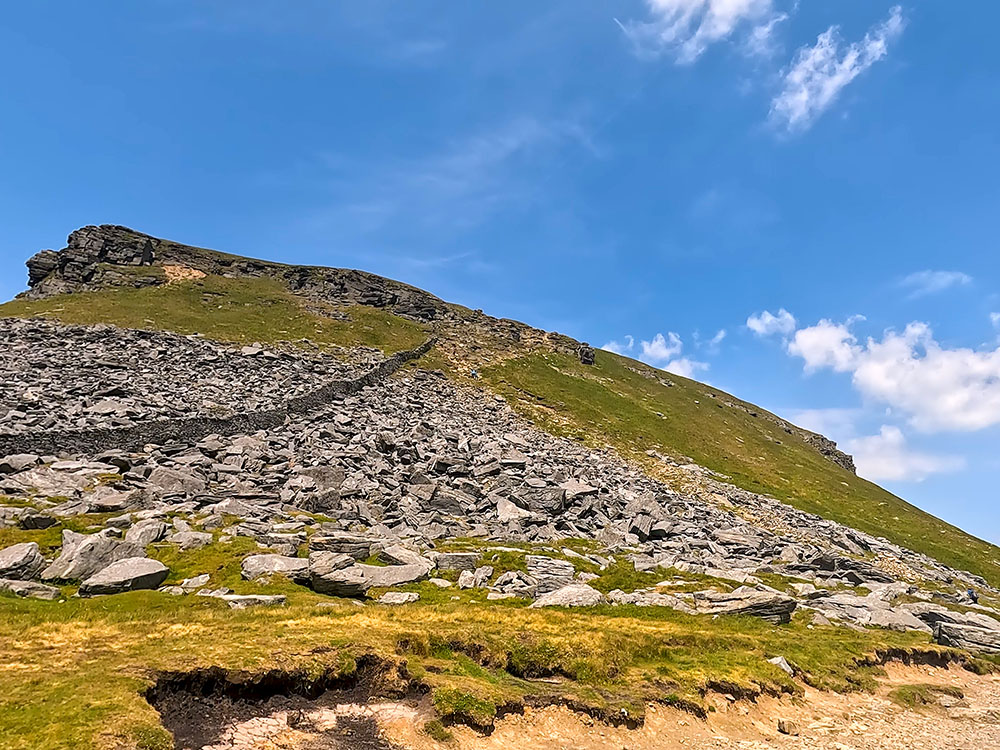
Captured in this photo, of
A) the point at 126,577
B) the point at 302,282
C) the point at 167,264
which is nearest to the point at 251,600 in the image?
the point at 126,577

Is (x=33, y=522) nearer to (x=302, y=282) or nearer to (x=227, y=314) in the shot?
(x=227, y=314)

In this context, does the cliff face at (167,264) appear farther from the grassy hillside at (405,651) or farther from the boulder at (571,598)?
the boulder at (571,598)

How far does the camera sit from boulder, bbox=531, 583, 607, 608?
27.2 m

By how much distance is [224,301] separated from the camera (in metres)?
118

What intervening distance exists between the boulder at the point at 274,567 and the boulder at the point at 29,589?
6.96 m

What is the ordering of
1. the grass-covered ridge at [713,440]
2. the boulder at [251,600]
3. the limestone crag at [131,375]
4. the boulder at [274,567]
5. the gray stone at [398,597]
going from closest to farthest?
the boulder at [251,600], the gray stone at [398,597], the boulder at [274,567], the limestone crag at [131,375], the grass-covered ridge at [713,440]

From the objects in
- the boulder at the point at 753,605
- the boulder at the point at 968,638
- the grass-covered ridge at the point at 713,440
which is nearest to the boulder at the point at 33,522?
the boulder at the point at 753,605

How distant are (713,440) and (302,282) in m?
107

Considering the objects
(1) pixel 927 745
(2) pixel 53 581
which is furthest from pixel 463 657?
(2) pixel 53 581

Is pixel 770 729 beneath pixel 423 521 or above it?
beneath

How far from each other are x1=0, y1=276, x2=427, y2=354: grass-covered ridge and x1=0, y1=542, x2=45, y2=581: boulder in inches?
2807

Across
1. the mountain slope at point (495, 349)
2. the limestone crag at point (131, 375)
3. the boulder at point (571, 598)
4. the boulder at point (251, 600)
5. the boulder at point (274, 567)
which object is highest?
the mountain slope at point (495, 349)

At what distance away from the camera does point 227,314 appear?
108 meters

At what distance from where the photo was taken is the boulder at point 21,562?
2239cm
